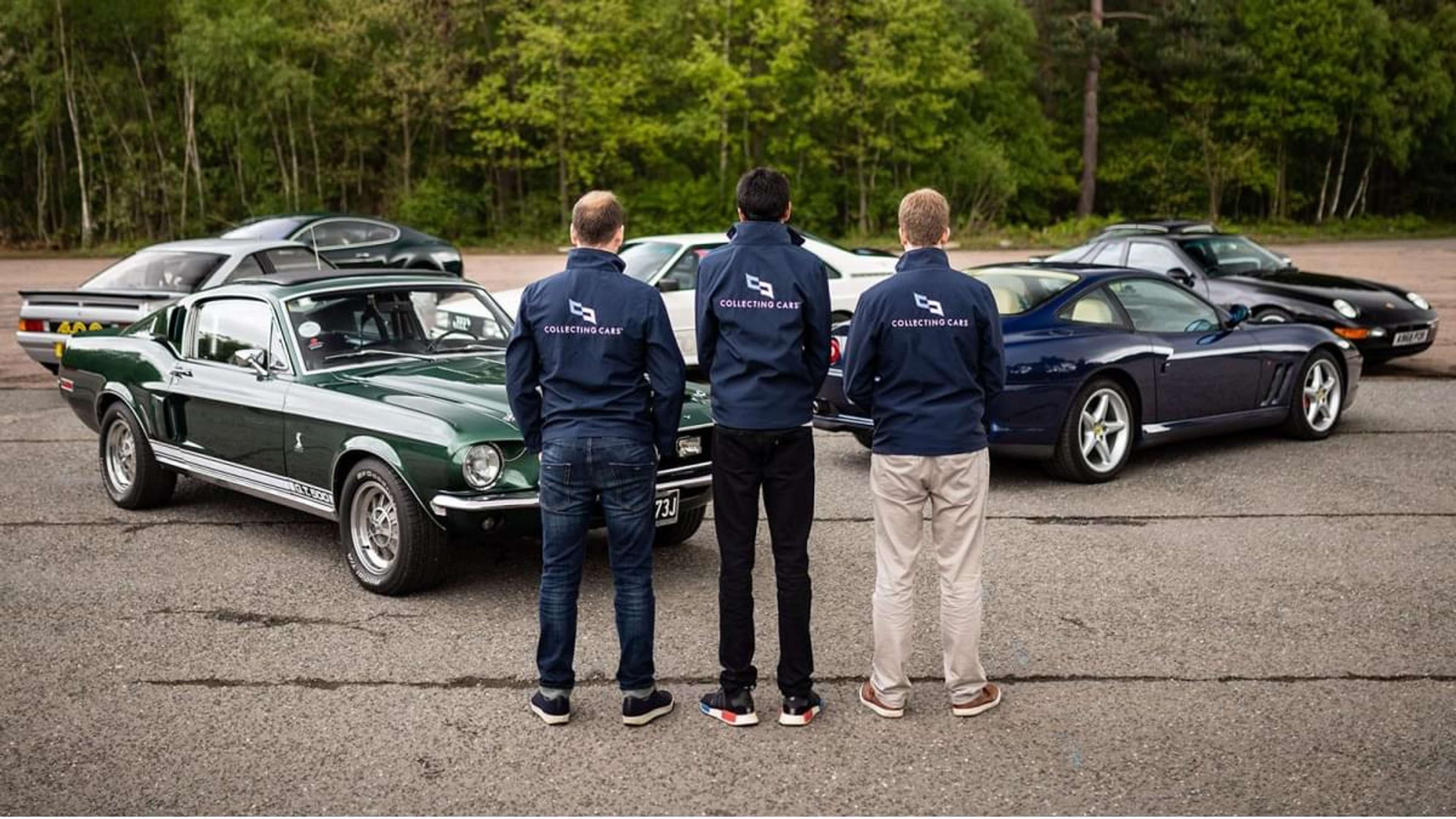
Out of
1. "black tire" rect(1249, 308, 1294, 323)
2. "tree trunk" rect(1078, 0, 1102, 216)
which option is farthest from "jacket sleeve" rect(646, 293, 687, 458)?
"tree trunk" rect(1078, 0, 1102, 216)

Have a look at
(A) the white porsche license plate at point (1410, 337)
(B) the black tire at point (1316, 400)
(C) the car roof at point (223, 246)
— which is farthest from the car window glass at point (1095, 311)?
(C) the car roof at point (223, 246)

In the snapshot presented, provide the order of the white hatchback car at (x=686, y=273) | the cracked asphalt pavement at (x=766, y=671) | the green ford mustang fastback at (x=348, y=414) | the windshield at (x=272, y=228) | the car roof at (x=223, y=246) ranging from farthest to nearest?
the windshield at (x=272, y=228), the car roof at (x=223, y=246), the white hatchback car at (x=686, y=273), the green ford mustang fastback at (x=348, y=414), the cracked asphalt pavement at (x=766, y=671)

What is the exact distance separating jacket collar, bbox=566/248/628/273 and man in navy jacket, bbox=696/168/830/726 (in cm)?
31

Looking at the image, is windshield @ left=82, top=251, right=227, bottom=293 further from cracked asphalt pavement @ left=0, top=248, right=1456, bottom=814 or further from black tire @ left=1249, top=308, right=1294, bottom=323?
black tire @ left=1249, top=308, right=1294, bottom=323

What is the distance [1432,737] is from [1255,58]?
4953 cm

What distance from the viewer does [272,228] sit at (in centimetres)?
1809

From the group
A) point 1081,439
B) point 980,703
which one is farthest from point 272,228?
point 980,703

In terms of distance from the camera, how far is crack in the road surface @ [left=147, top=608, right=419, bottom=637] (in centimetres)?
586

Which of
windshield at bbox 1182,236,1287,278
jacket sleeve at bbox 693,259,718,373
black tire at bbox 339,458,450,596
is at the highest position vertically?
jacket sleeve at bbox 693,259,718,373

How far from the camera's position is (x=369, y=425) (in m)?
6.29

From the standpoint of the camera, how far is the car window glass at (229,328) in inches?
289

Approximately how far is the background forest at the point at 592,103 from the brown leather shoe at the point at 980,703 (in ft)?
127

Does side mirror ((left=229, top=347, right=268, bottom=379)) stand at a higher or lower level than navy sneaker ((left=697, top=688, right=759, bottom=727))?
higher

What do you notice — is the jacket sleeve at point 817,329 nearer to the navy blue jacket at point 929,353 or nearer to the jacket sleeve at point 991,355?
the navy blue jacket at point 929,353
